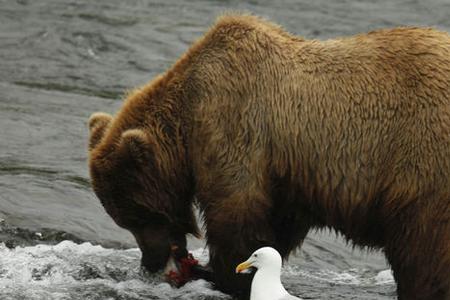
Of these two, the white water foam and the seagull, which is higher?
the seagull

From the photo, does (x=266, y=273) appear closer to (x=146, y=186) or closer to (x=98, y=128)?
(x=146, y=186)

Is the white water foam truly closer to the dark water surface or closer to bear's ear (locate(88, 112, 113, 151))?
the dark water surface

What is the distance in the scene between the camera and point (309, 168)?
25.8ft

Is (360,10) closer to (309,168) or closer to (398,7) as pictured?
(398,7)

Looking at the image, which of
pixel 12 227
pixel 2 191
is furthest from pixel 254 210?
pixel 2 191

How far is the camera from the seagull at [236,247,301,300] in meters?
7.54

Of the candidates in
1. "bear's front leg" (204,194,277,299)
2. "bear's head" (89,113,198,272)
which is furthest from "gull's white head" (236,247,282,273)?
"bear's head" (89,113,198,272)

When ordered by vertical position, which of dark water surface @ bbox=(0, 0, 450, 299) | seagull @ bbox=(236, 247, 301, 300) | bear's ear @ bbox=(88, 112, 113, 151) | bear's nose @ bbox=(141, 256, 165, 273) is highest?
bear's ear @ bbox=(88, 112, 113, 151)

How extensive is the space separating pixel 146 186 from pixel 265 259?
3.58 ft

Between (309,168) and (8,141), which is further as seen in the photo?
(8,141)

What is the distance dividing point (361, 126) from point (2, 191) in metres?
3.79

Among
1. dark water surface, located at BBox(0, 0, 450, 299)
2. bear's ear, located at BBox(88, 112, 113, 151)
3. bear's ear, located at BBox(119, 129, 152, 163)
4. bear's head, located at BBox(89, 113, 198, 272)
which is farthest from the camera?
dark water surface, located at BBox(0, 0, 450, 299)

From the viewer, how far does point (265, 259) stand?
7531mm

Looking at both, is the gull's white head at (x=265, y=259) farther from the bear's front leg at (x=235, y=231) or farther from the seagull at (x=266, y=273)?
the bear's front leg at (x=235, y=231)
